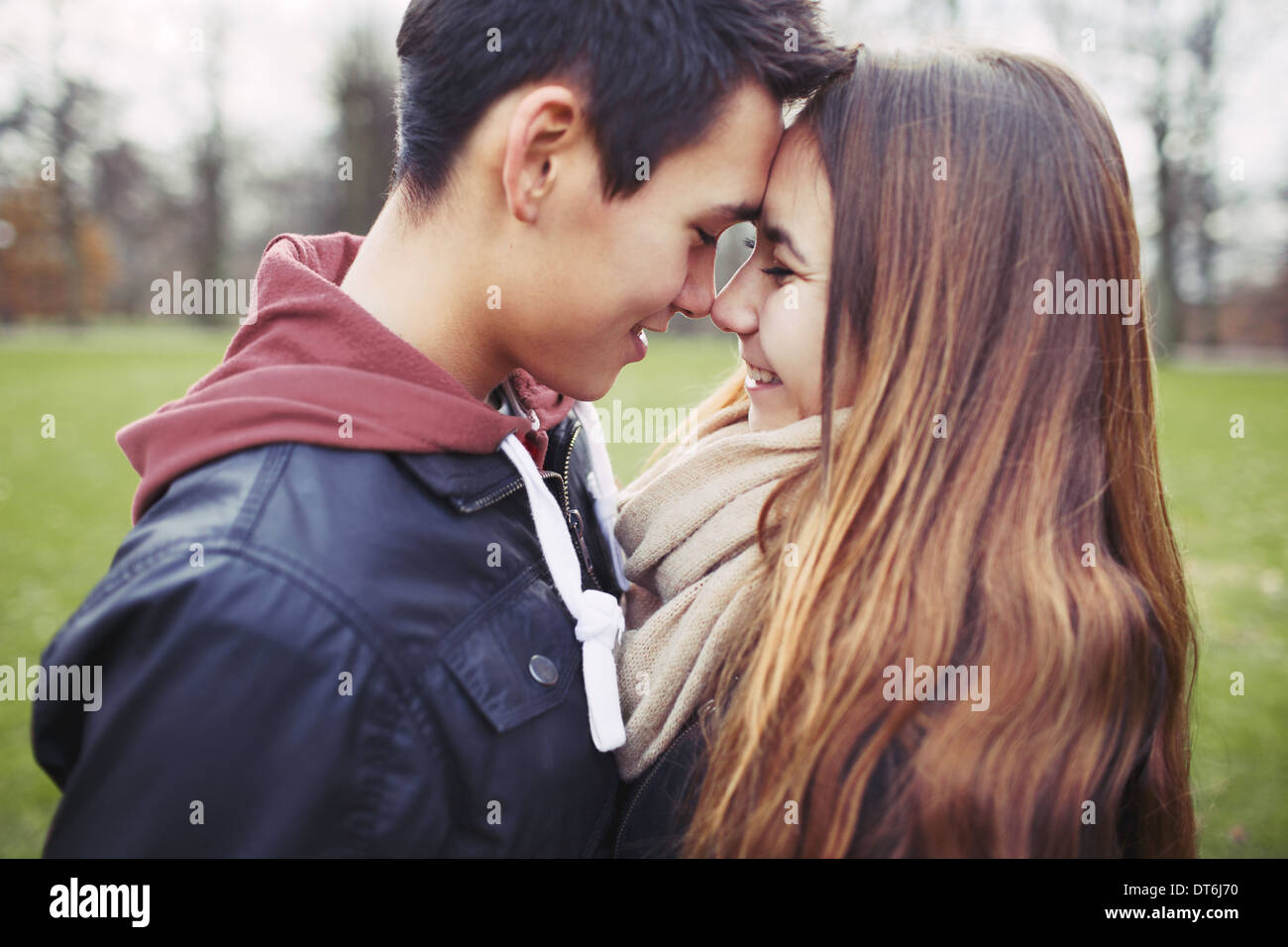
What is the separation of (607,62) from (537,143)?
198 millimetres

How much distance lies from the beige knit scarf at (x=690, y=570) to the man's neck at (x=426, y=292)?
0.62 metres

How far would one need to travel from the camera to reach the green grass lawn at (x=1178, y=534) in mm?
3928

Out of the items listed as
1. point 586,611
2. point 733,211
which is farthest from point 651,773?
point 733,211

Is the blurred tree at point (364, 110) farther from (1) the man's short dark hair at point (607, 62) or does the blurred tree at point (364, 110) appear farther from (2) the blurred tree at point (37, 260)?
(1) the man's short dark hair at point (607, 62)

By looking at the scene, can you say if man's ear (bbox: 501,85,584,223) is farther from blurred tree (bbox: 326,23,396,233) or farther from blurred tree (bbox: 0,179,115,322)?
blurred tree (bbox: 0,179,115,322)

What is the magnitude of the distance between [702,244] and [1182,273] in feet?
120

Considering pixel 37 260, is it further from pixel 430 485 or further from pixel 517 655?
pixel 517 655

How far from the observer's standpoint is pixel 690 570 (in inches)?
76.7

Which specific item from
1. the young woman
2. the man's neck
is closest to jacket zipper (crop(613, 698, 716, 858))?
the young woman

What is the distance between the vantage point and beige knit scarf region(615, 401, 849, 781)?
177 centimetres
